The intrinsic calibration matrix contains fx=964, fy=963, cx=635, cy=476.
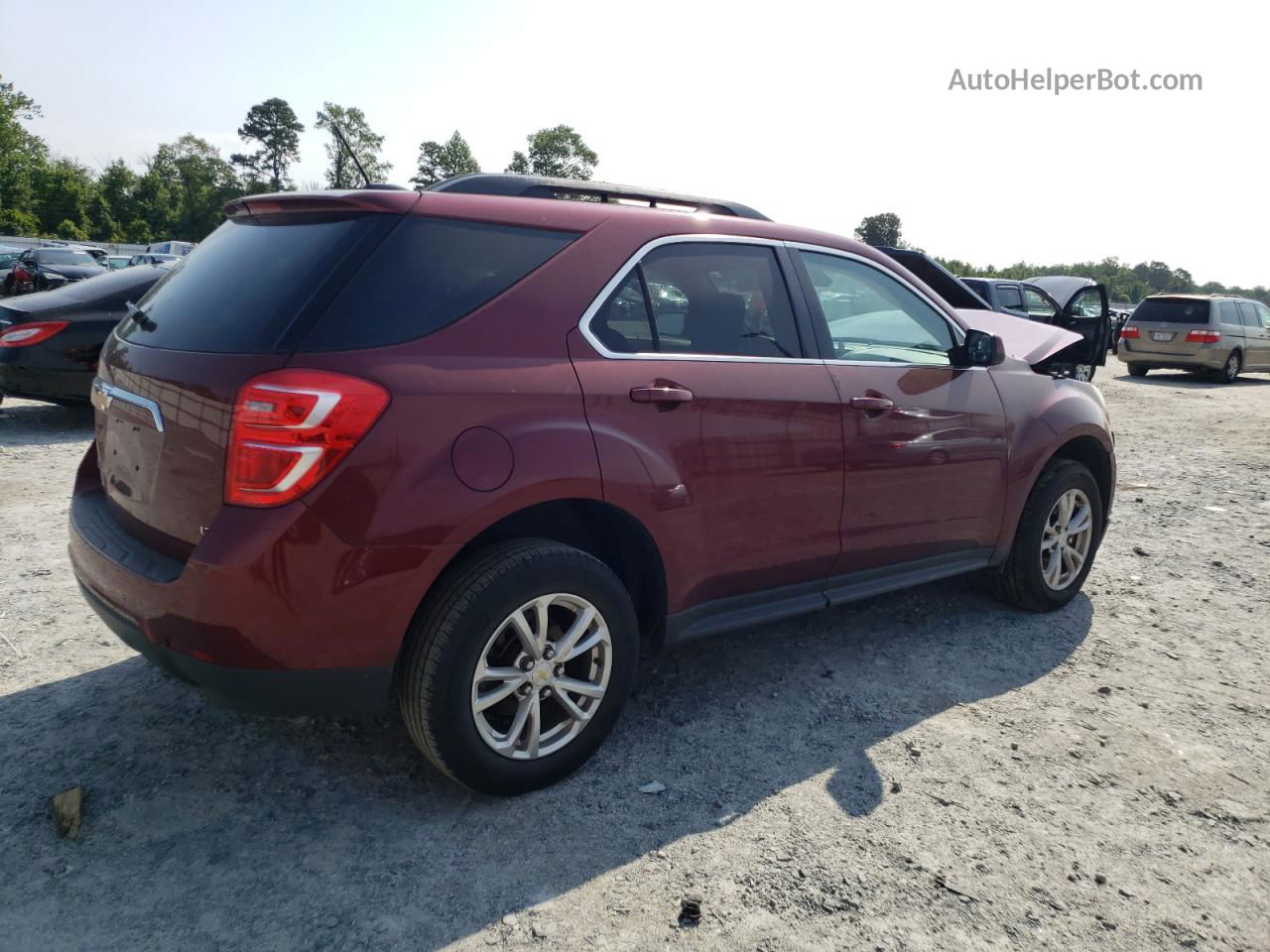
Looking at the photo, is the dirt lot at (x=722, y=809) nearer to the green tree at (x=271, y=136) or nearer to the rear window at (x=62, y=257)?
the rear window at (x=62, y=257)

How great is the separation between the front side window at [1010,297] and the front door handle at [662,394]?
565 inches

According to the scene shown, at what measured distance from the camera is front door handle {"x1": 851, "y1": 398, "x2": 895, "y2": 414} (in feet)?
12.0

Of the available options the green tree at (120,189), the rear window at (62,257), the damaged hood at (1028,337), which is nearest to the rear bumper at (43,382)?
the damaged hood at (1028,337)

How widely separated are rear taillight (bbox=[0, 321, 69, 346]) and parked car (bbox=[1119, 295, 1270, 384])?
17962 millimetres

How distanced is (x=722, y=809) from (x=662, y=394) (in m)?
1.29

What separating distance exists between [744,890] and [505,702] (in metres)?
0.89

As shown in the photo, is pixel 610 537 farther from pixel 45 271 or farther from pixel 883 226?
pixel 883 226

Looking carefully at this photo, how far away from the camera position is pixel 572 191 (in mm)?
3367

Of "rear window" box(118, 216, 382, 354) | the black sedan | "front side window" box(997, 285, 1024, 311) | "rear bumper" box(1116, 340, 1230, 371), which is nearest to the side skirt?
"rear window" box(118, 216, 382, 354)

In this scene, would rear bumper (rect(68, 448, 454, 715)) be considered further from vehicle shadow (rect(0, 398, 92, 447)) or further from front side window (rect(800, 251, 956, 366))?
vehicle shadow (rect(0, 398, 92, 447))

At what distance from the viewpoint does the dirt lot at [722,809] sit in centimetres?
242

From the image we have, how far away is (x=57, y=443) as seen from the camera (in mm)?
7734

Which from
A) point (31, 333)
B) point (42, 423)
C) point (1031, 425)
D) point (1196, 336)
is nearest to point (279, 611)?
point (1031, 425)

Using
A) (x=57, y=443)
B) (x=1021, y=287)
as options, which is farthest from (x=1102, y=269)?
(x=57, y=443)
